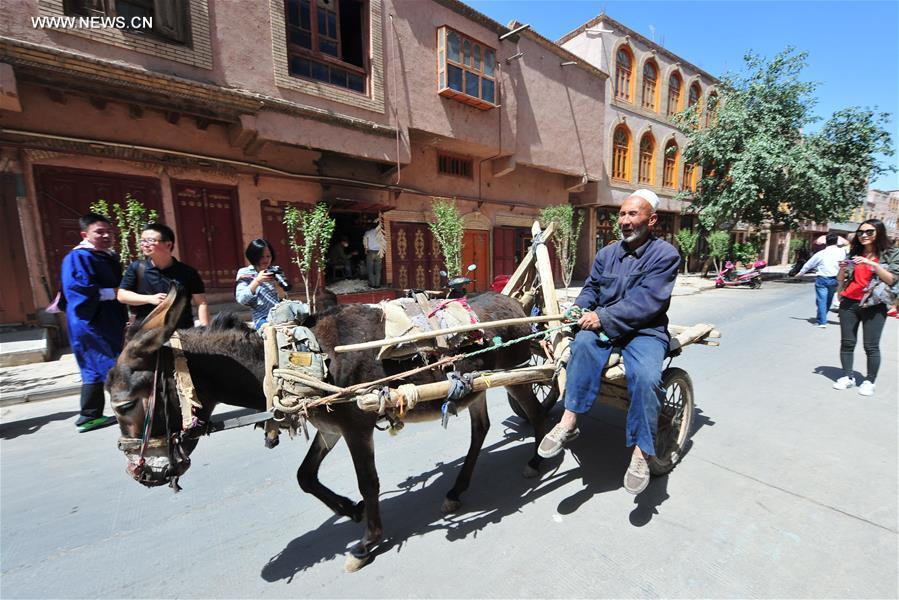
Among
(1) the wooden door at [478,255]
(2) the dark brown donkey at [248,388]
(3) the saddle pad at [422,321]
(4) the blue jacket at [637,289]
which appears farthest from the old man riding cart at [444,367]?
(1) the wooden door at [478,255]

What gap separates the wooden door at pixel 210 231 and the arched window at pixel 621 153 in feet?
54.3

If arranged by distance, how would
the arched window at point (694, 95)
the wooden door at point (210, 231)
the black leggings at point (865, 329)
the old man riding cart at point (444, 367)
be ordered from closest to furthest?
1. the old man riding cart at point (444, 367)
2. the black leggings at point (865, 329)
3. the wooden door at point (210, 231)
4. the arched window at point (694, 95)

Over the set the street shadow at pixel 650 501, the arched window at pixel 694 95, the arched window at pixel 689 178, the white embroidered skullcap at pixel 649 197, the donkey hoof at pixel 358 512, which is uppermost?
the arched window at pixel 694 95

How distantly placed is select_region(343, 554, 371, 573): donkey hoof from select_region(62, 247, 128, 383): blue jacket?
3.19m

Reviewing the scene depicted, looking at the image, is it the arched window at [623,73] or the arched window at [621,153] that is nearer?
the arched window at [623,73]

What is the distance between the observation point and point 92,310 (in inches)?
143

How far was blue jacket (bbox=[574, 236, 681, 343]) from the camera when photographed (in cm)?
241

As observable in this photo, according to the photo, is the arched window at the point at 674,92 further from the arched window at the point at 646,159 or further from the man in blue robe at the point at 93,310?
the man in blue robe at the point at 93,310

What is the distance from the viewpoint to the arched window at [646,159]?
1967cm

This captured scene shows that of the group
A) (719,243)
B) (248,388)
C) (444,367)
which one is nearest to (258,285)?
(248,388)

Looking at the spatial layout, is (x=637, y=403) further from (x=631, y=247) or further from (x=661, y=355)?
(x=631, y=247)

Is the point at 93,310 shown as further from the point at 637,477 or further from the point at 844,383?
the point at 844,383

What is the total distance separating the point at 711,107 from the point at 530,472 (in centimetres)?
2459

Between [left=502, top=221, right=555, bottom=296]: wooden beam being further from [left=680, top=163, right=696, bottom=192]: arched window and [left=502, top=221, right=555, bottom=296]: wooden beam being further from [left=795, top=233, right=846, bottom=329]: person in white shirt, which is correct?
[left=680, top=163, right=696, bottom=192]: arched window
